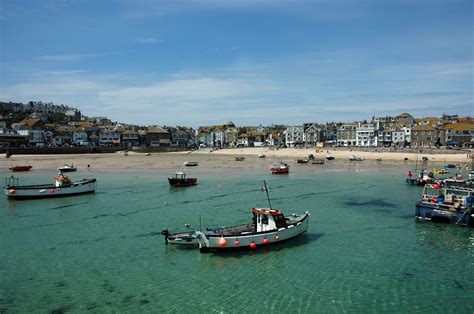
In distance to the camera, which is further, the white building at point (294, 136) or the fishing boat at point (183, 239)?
the white building at point (294, 136)

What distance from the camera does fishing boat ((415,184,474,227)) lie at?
97.3 ft

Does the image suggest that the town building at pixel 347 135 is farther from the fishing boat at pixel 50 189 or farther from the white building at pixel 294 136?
the fishing boat at pixel 50 189

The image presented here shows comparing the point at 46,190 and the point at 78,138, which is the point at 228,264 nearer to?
the point at 46,190

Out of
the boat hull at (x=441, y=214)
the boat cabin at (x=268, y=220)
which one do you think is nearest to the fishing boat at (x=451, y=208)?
the boat hull at (x=441, y=214)

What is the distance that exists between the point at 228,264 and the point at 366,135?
463ft

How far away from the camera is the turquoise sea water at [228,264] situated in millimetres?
17078

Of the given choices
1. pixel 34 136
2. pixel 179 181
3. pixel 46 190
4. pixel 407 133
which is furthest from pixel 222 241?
pixel 34 136

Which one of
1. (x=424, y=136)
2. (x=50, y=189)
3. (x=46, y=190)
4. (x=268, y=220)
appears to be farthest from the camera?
(x=424, y=136)

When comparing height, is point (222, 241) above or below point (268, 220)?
below

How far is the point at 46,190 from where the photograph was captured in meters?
44.8

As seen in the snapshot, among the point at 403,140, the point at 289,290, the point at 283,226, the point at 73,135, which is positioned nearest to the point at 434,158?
the point at 403,140

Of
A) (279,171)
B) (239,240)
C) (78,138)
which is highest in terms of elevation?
(78,138)

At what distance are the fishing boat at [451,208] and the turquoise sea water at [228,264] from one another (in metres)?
0.90

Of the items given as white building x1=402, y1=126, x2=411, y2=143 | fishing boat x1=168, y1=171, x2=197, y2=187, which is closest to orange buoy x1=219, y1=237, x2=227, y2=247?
fishing boat x1=168, y1=171, x2=197, y2=187
